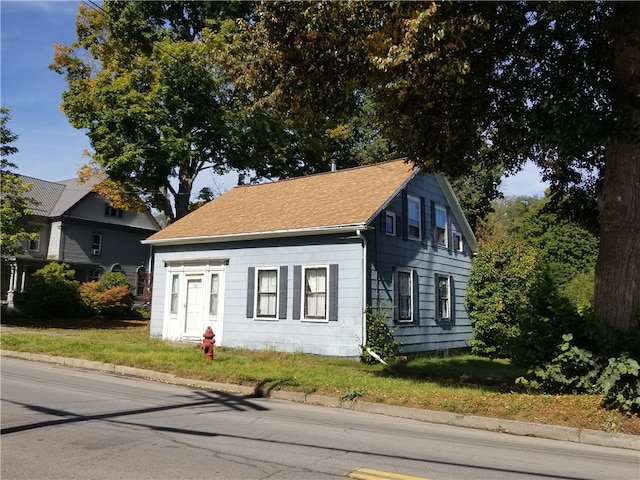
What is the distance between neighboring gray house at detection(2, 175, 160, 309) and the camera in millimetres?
37969

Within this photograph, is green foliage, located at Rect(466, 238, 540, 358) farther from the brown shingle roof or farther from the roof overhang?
the roof overhang

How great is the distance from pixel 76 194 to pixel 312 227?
30.7 m

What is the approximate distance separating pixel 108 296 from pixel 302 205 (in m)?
17.9

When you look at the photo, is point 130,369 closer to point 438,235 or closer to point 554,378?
point 554,378

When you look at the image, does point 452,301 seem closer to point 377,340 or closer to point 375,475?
point 377,340

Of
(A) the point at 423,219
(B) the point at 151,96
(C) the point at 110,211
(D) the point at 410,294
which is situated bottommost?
(D) the point at 410,294

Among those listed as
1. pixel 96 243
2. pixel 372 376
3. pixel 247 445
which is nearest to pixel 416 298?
pixel 372 376

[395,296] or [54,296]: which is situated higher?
[54,296]

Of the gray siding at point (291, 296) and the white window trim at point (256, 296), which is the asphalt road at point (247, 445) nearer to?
the gray siding at point (291, 296)

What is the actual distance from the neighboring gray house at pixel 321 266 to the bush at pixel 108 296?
1281cm

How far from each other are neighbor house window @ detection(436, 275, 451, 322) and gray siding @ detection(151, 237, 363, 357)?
5222mm

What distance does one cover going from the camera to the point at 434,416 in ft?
30.0

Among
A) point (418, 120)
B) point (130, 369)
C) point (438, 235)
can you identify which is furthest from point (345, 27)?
point (438, 235)

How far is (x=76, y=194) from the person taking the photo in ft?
136
